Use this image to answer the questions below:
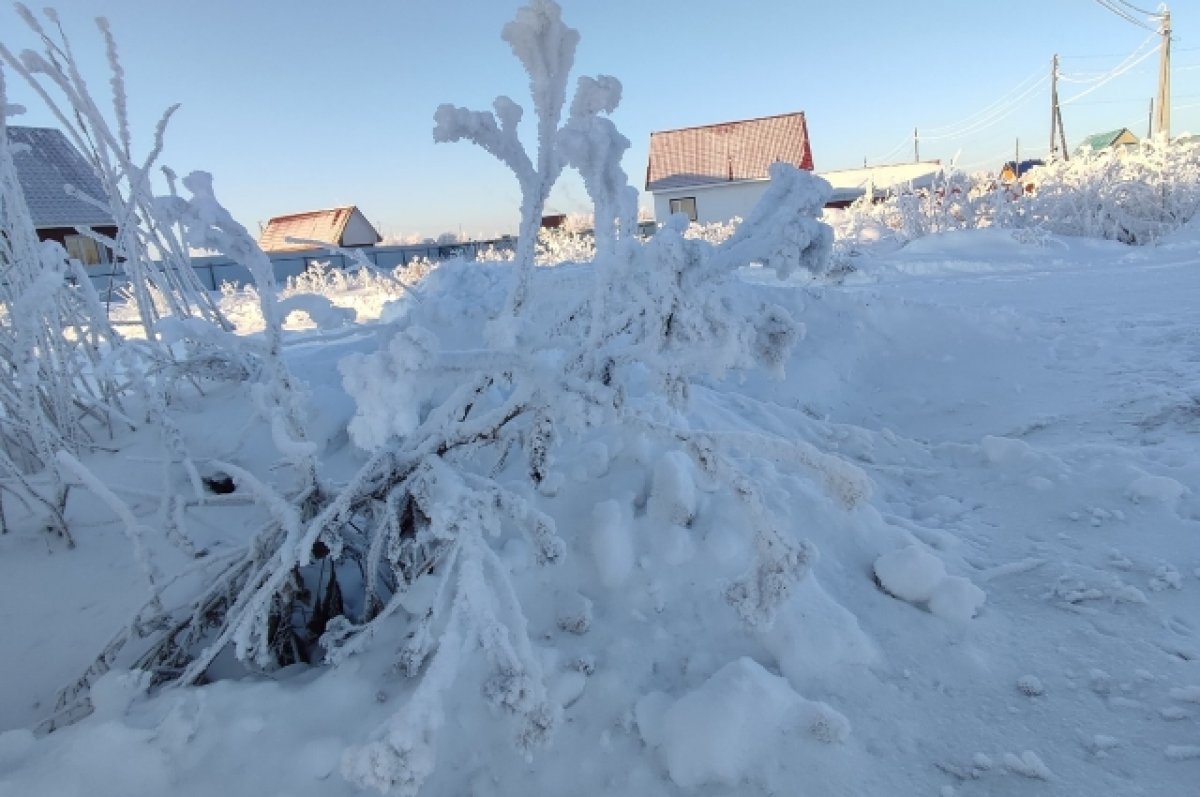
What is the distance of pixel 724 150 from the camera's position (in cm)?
2352

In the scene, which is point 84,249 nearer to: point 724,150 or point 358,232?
point 358,232

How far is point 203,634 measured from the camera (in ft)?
4.77

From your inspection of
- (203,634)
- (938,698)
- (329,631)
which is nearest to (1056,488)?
(938,698)

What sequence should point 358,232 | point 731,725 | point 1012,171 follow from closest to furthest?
1. point 731,725
2. point 1012,171
3. point 358,232

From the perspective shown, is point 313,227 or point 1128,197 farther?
point 313,227

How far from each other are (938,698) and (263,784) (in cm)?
110

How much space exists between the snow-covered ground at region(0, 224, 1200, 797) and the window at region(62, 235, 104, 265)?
1958cm

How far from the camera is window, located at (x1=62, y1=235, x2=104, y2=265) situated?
1741 cm

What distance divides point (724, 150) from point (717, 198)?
1644mm

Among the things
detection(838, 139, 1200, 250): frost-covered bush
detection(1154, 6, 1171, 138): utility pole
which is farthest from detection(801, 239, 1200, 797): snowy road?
detection(1154, 6, 1171, 138): utility pole

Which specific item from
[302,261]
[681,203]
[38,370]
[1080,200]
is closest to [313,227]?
[302,261]

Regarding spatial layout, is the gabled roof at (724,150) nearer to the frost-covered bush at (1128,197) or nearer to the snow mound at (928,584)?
the frost-covered bush at (1128,197)

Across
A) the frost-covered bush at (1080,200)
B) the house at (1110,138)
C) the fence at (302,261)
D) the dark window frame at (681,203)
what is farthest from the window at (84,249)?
the house at (1110,138)

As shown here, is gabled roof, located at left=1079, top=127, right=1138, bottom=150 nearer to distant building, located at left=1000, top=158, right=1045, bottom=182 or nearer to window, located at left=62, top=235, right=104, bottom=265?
distant building, located at left=1000, top=158, right=1045, bottom=182
